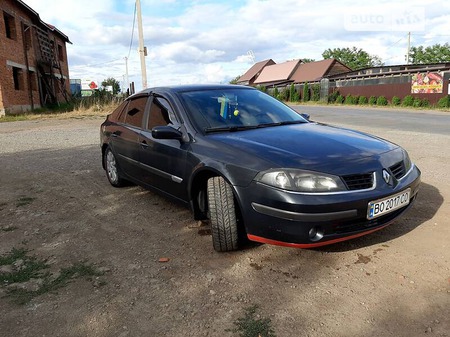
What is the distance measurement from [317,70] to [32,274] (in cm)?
5444

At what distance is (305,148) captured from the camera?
3086 mm

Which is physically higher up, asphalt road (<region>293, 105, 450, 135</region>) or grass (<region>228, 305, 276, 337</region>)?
asphalt road (<region>293, 105, 450, 135</region>)

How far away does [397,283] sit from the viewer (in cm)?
274

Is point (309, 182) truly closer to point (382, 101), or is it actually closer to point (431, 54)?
point (382, 101)

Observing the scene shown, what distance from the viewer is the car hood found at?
2857mm

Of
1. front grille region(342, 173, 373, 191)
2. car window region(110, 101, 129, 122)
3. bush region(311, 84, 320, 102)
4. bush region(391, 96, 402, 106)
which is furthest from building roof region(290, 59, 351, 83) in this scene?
front grille region(342, 173, 373, 191)

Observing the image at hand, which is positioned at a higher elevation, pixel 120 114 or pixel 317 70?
pixel 317 70

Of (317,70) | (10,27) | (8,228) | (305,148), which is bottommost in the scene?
(8,228)

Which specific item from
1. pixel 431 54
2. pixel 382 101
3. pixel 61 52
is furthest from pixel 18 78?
pixel 431 54

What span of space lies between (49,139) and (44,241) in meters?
8.86

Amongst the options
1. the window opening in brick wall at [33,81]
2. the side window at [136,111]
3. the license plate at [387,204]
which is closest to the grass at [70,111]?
the window opening in brick wall at [33,81]

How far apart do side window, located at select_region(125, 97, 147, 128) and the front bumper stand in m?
2.12

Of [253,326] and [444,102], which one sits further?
[444,102]

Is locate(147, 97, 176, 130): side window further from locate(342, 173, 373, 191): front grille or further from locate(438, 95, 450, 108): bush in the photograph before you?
locate(438, 95, 450, 108): bush
